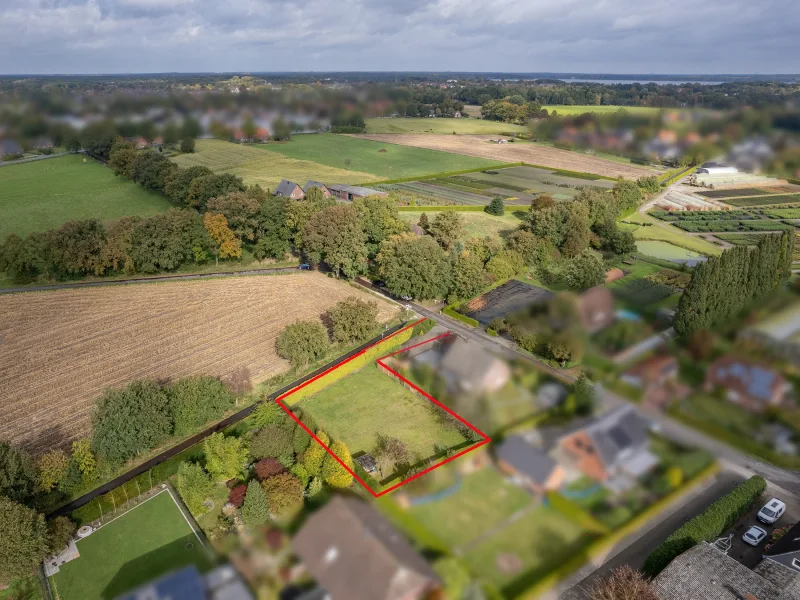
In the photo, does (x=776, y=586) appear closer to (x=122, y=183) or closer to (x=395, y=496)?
(x=395, y=496)

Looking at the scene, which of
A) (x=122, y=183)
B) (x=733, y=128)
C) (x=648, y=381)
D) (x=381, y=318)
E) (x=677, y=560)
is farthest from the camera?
(x=122, y=183)

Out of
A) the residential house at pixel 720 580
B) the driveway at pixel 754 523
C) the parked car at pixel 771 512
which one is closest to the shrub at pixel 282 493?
the residential house at pixel 720 580

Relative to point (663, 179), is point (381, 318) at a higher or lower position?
lower

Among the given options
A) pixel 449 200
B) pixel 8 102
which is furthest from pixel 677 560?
pixel 8 102

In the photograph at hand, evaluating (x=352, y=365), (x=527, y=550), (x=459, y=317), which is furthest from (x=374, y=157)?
(x=527, y=550)

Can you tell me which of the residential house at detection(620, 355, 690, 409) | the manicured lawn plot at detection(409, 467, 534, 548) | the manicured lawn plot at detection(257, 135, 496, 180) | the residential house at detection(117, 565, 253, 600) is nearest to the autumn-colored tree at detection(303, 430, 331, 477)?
the manicured lawn plot at detection(409, 467, 534, 548)

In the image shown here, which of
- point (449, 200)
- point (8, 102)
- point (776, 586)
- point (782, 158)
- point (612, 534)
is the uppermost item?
point (8, 102)

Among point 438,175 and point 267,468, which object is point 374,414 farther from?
point 438,175
